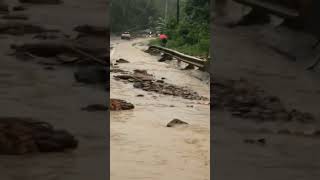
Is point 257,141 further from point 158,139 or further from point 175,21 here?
point 175,21

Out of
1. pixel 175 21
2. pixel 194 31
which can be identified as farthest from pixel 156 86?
pixel 175 21

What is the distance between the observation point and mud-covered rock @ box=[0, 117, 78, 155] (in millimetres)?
3229

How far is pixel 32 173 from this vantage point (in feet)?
9.84

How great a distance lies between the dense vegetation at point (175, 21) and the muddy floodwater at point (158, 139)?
4.62 m

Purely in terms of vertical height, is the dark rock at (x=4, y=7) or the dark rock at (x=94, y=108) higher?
the dark rock at (x=4, y=7)

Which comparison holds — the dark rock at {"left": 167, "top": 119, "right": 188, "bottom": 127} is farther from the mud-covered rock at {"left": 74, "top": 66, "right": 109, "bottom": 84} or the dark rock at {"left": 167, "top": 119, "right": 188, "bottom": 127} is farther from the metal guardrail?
the metal guardrail

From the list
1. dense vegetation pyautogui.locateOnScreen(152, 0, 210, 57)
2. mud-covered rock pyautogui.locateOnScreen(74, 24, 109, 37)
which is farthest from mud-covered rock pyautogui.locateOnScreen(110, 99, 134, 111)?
dense vegetation pyautogui.locateOnScreen(152, 0, 210, 57)

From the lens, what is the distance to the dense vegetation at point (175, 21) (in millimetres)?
12719

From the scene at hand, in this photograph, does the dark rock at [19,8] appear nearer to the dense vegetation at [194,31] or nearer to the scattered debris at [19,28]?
the scattered debris at [19,28]

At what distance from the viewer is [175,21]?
56.7ft

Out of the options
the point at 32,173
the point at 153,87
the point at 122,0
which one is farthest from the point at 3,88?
the point at 122,0

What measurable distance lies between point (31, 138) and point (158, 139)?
49.4 inches

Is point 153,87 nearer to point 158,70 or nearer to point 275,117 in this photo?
point 158,70

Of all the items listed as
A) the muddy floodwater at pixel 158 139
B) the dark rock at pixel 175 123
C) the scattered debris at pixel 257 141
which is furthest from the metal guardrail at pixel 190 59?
the scattered debris at pixel 257 141
